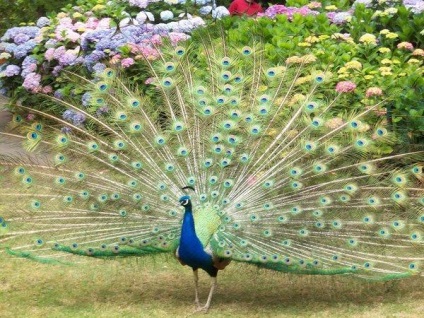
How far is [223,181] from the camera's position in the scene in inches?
235

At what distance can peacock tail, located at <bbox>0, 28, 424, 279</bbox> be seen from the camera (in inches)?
228

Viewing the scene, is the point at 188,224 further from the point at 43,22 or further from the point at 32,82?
the point at 43,22

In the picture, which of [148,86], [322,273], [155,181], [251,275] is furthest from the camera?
[148,86]

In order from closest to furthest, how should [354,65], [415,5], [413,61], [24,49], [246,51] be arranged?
[246,51] < [354,65] < [413,61] < [415,5] < [24,49]

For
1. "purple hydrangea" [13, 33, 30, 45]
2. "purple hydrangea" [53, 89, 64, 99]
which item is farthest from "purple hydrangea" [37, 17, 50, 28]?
"purple hydrangea" [53, 89, 64, 99]

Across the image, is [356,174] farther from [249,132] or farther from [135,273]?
[135,273]

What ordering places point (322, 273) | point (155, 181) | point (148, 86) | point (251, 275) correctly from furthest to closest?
point (148, 86) → point (251, 275) → point (155, 181) → point (322, 273)

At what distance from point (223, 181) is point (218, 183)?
0.03 meters

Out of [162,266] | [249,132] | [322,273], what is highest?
[249,132]

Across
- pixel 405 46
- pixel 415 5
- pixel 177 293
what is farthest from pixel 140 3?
pixel 177 293

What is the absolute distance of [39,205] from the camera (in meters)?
6.07

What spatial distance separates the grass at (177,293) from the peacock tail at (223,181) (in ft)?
1.05

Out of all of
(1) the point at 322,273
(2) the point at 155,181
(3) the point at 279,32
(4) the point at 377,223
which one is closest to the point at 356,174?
(4) the point at 377,223

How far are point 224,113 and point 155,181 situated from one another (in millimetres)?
621
